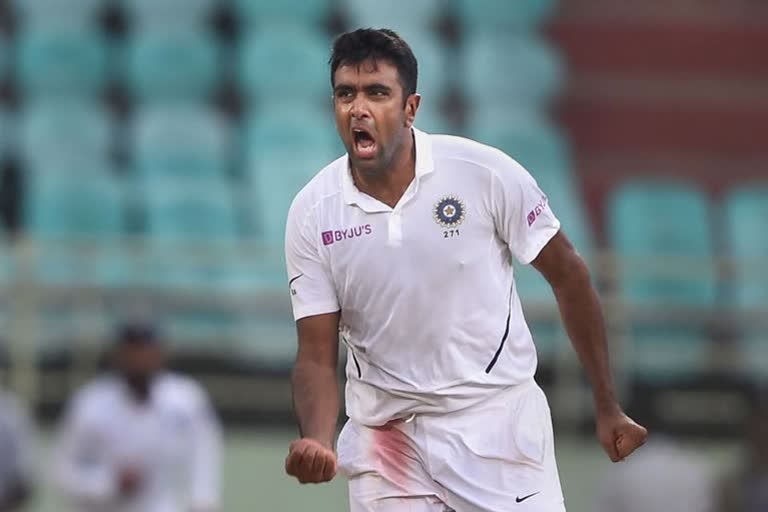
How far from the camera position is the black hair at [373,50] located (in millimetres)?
5211

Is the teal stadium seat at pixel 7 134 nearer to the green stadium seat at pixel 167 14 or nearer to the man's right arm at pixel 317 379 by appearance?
the green stadium seat at pixel 167 14

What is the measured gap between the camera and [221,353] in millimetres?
11914

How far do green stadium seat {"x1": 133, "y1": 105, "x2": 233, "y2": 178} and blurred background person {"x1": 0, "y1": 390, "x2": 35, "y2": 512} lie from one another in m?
4.08

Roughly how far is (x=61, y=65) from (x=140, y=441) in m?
5.07

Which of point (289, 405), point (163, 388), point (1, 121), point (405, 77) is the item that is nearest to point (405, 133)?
point (405, 77)

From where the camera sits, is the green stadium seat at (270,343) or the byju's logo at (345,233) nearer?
the byju's logo at (345,233)

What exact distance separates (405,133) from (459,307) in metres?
0.55

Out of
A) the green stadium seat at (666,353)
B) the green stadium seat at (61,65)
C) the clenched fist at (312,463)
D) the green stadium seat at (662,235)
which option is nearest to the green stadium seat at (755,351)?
the green stadium seat at (666,353)

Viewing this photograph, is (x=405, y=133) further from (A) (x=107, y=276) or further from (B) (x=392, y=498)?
(A) (x=107, y=276)

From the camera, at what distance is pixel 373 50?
5.21 meters

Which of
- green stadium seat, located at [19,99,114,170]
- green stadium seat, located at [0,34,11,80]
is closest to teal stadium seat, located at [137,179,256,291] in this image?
green stadium seat, located at [19,99,114,170]

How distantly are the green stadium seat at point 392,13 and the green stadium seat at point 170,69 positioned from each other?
1.35 meters

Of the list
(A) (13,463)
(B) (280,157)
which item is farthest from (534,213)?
(B) (280,157)

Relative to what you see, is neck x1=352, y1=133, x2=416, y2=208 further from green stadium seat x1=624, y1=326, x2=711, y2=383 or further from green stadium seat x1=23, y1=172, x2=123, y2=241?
green stadium seat x1=23, y1=172, x2=123, y2=241
